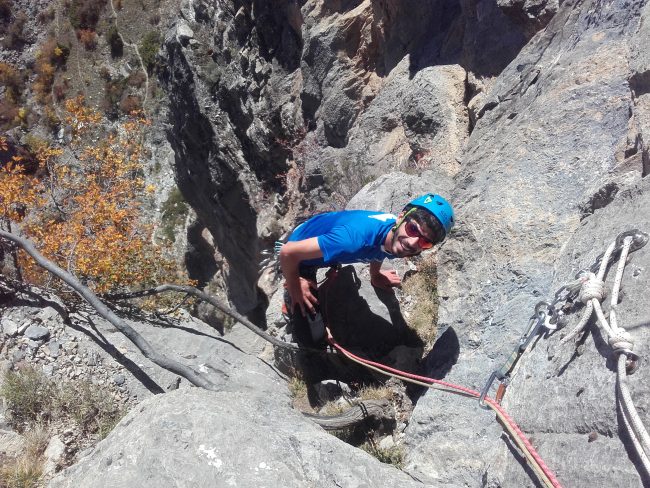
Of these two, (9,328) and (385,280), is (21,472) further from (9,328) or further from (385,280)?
(385,280)

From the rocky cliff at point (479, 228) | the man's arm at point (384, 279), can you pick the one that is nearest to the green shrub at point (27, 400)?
the rocky cliff at point (479, 228)

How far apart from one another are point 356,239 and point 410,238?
432mm

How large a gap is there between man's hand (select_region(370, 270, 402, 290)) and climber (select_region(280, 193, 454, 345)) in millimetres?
700

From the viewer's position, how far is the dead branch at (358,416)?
13.7ft

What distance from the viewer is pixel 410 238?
13.2ft

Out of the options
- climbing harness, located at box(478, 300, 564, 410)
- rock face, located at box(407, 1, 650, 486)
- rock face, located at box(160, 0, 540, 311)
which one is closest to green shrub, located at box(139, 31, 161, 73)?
rock face, located at box(160, 0, 540, 311)

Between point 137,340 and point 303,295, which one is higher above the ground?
point 303,295

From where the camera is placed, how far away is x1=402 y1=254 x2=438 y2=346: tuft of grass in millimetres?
5070

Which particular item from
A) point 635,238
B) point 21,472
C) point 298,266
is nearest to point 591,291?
point 635,238

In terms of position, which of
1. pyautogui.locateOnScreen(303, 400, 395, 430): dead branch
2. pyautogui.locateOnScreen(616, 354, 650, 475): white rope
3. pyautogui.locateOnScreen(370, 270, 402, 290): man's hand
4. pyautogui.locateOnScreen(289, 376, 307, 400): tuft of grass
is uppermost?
pyautogui.locateOnScreen(616, 354, 650, 475): white rope

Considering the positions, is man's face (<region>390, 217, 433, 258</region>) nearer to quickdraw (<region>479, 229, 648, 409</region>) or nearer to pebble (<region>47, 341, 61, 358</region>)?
quickdraw (<region>479, 229, 648, 409</region>)

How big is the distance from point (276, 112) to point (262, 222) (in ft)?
9.25

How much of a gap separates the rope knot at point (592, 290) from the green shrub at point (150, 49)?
26767 millimetres

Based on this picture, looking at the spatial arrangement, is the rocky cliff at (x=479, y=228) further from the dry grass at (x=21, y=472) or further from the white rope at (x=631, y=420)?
the dry grass at (x=21, y=472)
